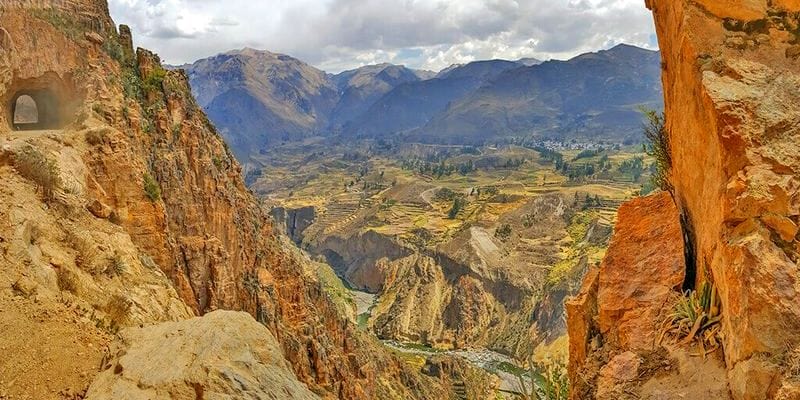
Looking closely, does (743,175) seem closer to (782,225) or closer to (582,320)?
(782,225)

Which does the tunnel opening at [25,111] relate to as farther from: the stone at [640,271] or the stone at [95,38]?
the stone at [640,271]

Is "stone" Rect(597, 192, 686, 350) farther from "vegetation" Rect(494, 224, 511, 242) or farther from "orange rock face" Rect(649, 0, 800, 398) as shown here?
"vegetation" Rect(494, 224, 511, 242)

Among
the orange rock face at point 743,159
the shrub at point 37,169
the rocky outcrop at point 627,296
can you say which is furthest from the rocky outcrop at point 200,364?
the orange rock face at point 743,159

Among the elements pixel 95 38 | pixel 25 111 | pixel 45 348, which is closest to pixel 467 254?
pixel 25 111

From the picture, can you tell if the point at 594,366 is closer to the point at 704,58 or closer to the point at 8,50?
the point at 704,58

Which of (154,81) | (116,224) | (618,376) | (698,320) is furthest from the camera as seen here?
(154,81)

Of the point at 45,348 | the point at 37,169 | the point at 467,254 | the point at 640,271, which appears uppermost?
the point at 37,169

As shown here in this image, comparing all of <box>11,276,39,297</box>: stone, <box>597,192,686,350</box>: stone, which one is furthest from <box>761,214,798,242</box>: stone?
<box>11,276,39,297</box>: stone

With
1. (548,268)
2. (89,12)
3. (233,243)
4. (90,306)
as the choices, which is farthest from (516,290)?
(90,306)
